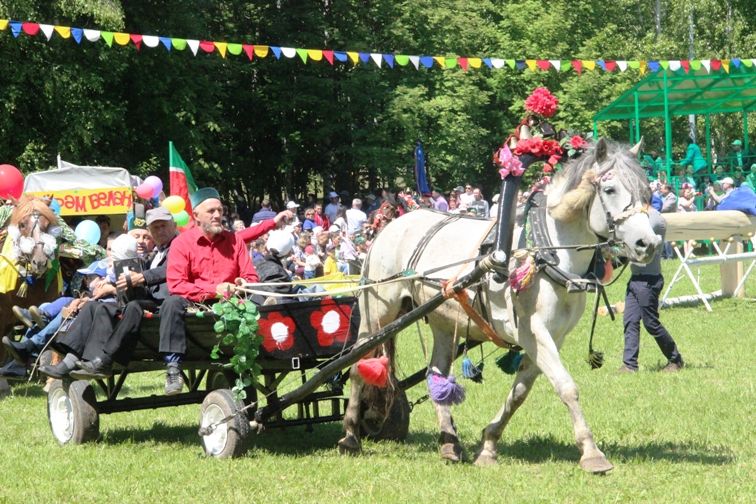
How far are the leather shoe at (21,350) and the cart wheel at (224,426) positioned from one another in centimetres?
247

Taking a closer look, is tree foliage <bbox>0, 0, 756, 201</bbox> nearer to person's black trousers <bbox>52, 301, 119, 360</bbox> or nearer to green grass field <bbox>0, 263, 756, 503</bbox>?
green grass field <bbox>0, 263, 756, 503</bbox>

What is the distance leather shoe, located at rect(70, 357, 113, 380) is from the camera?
27.9ft

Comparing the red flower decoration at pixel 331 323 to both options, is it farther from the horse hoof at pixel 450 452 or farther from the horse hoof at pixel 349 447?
the horse hoof at pixel 450 452

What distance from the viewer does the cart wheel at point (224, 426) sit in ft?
26.7

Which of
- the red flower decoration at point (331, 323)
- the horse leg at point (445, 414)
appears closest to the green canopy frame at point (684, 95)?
the horse leg at point (445, 414)

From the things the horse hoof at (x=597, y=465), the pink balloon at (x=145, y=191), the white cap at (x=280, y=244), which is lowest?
the horse hoof at (x=597, y=465)

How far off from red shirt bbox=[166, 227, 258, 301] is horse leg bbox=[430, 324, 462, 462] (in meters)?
1.41

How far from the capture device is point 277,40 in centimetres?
3597

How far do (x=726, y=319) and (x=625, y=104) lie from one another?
14369 mm

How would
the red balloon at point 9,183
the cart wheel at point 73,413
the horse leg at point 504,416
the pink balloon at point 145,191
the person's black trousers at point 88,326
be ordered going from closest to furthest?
the horse leg at point 504,416
the person's black trousers at point 88,326
the cart wheel at point 73,413
the red balloon at point 9,183
the pink balloon at point 145,191

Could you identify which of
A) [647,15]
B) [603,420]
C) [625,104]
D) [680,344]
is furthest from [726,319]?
[647,15]

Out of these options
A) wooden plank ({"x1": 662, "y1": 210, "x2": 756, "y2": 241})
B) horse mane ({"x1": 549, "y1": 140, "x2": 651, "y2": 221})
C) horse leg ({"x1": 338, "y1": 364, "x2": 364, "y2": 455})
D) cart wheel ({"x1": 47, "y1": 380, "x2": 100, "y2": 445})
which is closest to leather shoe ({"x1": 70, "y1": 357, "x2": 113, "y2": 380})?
cart wheel ({"x1": 47, "y1": 380, "x2": 100, "y2": 445})

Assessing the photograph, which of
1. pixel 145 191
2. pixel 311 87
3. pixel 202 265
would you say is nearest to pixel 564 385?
pixel 202 265

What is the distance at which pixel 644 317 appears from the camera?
12492 mm
